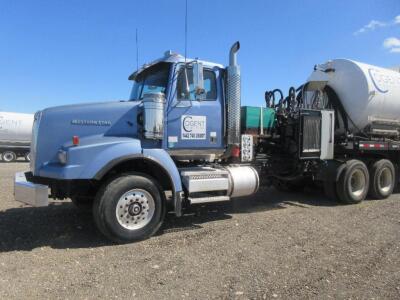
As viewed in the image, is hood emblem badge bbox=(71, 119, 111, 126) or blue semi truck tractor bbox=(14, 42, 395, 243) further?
hood emblem badge bbox=(71, 119, 111, 126)

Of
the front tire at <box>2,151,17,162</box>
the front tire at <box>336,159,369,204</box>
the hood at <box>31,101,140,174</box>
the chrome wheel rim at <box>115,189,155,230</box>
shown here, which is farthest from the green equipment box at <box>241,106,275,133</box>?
the front tire at <box>2,151,17,162</box>

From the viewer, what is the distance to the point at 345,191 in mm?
9023

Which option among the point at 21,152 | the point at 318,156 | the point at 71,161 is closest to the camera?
the point at 71,161

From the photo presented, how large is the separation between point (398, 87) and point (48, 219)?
883 centimetres

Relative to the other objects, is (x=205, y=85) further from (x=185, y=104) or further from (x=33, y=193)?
(x=33, y=193)

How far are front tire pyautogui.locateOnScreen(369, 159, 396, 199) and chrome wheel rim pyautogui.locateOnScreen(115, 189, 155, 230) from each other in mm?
6206

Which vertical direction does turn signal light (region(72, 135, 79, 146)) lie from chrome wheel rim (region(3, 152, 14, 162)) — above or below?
above

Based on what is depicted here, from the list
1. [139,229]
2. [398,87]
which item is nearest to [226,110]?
[139,229]

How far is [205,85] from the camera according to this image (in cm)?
709

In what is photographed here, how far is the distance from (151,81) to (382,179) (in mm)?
6642

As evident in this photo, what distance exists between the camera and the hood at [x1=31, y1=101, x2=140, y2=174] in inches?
236

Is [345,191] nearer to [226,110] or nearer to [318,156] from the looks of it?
[318,156]

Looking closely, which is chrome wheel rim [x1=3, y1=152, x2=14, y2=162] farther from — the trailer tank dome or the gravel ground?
the trailer tank dome

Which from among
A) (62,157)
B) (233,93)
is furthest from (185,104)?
(62,157)
